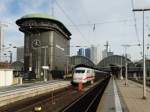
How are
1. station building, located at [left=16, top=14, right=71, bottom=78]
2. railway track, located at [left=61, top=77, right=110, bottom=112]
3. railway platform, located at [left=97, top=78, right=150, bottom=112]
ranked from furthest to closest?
station building, located at [left=16, top=14, right=71, bottom=78] → railway track, located at [left=61, top=77, right=110, bottom=112] → railway platform, located at [left=97, top=78, right=150, bottom=112]

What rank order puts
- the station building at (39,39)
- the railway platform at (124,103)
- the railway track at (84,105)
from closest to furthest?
the railway platform at (124,103), the railway track at (84,105), the station building at (39,39)

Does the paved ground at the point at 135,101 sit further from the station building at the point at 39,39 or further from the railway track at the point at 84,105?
the station building at the point at 39,39

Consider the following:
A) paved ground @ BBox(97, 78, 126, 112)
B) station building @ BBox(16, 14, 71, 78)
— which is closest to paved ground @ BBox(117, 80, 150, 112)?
paved ground @ BBox(97, 78, 126, 112)

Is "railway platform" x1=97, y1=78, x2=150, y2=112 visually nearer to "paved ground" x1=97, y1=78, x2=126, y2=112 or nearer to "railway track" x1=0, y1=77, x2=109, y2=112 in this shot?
"paved ground" x1=97, y1=78, x2=126, y2=112

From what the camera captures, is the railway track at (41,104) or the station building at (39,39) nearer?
the railway track at (41,104)

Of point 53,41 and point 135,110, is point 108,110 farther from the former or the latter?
point 53,41

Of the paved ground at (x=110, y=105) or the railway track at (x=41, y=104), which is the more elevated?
the paved ground at (x=110, y=105)

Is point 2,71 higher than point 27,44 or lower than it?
lower

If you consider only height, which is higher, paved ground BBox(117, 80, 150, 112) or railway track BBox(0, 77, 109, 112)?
paved ground BBox(117, 80, 150, 112)

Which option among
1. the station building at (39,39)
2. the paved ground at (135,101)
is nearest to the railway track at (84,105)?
the paved ground at (135,101)

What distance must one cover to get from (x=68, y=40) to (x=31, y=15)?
44.9 meters

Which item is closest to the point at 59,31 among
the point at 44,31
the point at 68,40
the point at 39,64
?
the point at 44,31

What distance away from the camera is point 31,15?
14312 cm

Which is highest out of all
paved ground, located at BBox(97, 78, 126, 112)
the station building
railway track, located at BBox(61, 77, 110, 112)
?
the station building
